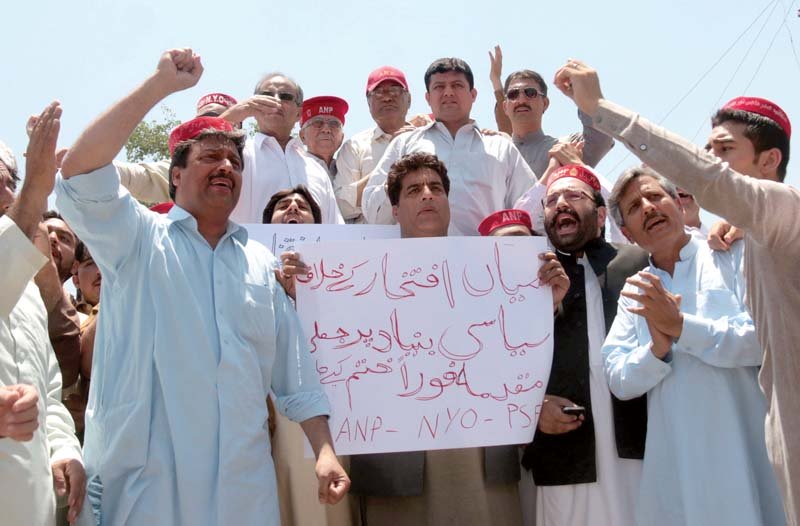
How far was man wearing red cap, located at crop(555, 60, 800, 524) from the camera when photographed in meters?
2.91

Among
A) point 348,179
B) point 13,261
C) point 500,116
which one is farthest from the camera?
point 500,116

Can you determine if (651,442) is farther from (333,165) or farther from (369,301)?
(333,165)

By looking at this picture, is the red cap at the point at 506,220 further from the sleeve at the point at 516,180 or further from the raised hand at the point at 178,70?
the raised hand at the point at 178,70

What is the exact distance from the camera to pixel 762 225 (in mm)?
2924

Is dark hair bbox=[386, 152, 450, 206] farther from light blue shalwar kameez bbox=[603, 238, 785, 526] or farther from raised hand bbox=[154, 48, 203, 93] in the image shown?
raised hand bbox=[154, 48, 203, 93]

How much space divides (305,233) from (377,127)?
8.94 feet

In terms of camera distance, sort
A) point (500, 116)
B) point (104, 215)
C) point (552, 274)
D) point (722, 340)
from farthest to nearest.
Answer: point (500, 116) < point (552, 274) < point (722, 340) < point (104, 215)

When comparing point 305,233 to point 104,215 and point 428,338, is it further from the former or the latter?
point 104,215

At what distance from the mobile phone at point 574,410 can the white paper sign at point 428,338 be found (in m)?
0.14

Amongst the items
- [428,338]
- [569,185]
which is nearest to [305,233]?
[428,338]

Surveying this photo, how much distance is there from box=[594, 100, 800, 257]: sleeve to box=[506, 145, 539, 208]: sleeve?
2.81 m

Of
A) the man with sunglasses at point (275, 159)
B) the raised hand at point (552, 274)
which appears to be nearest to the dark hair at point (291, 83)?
the man with sunglasses at point (275, 159)

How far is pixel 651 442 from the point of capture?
3.98m

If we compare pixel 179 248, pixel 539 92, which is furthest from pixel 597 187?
pixel 179 248
